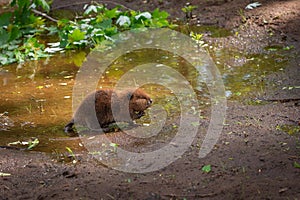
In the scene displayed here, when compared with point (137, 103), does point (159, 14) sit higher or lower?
lower

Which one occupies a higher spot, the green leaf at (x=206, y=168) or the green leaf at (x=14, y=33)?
the green leaf at (x=206, y=168)

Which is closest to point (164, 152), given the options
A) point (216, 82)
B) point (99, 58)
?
point (216, 82)

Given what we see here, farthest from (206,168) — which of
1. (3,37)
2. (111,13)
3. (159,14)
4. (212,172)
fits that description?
(111,13)

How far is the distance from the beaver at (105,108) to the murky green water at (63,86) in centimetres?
23

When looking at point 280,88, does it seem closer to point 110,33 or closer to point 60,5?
point 110,33

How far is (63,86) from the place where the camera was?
6.92 m

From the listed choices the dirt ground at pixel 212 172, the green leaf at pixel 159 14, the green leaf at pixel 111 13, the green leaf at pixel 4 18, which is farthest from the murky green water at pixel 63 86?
the green leaf at pixel 159 14

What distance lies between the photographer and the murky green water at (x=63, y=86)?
17.9ft

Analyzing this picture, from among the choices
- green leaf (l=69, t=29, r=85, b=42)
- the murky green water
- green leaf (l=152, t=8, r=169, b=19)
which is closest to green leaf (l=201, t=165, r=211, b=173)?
the murky green water

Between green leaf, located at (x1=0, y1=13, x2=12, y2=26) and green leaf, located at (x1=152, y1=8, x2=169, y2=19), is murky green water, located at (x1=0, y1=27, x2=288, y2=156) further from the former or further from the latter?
green leaf, located at (x1=152, y1=8, x2=169, y2=19)

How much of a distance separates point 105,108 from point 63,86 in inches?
73.9

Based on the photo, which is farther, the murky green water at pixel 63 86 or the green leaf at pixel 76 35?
the green leaf at pixel 76 35

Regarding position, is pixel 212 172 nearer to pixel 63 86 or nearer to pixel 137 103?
pixel 137 103

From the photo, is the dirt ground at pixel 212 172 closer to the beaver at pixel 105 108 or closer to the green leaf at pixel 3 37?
the beaver at pixel 105 108
